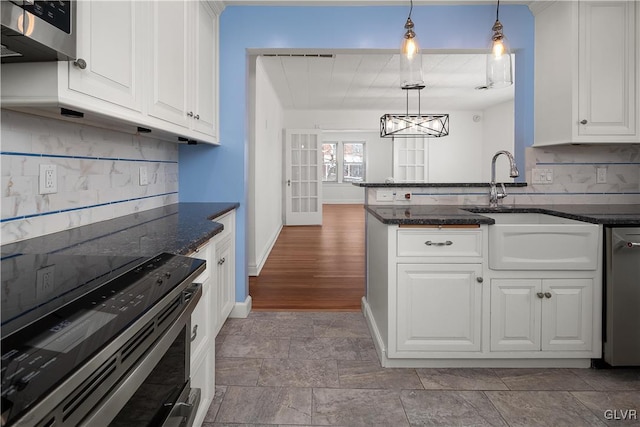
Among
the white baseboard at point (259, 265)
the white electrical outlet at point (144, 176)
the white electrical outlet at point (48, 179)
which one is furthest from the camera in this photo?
the white baseboard at point (259, 265)

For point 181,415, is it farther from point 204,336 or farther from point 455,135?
point 455,135

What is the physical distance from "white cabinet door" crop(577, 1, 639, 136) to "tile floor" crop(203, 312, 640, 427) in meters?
1.48

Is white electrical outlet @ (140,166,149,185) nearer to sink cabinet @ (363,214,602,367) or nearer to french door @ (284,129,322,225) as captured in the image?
sink cabinet @ (363,214,602,367)

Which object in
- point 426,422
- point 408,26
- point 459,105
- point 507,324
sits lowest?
point 426,422

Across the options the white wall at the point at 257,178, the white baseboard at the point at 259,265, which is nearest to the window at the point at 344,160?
the white baseboard at the point at 259,265

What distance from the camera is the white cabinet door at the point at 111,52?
126 centimetres

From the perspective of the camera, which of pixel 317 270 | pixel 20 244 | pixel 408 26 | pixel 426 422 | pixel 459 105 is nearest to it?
pixel 20 244

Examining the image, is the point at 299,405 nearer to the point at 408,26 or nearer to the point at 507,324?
the point at 507,324

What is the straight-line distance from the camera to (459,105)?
28.8 feet

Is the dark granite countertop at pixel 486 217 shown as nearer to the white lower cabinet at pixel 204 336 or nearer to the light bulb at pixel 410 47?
the light bulb at pixel 410 47

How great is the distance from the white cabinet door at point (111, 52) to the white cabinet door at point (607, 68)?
2.52m

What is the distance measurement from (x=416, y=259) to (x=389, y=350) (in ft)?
1.71

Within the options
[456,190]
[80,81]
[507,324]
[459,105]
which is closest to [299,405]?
[507,324]

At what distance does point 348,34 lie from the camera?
2982 millimetres
